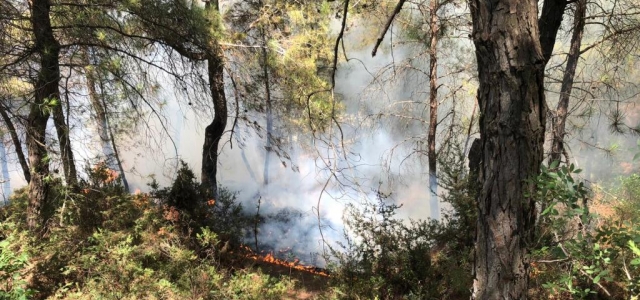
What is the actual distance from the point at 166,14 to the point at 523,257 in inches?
Result: 195

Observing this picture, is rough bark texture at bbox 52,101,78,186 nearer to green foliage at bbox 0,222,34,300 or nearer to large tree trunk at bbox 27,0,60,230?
large tree trunk at bbox 27,0,60,230

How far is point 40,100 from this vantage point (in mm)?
4387

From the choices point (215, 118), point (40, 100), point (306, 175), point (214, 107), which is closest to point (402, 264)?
point (306, 175)

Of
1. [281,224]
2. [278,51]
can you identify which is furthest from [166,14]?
[281,224]

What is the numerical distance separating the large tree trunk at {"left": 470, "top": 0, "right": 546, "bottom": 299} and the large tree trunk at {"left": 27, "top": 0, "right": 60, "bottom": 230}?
4.10m

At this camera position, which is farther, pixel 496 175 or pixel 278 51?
pixel 278 51

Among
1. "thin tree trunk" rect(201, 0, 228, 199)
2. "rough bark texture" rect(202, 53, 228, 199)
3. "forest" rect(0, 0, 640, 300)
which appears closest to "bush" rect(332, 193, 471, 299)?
"forest" rect(0, 0, 640, 300)

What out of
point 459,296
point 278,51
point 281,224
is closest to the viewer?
point 459,296

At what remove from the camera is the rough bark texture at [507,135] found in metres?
1.95

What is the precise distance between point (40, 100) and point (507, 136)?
4735 mm

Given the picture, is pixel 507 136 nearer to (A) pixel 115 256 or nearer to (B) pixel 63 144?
(A) pixel 115 256

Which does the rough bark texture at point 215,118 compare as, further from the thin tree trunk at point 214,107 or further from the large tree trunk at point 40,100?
the large tree trunk at point 40,100

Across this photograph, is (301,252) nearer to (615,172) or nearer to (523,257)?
(523,257)

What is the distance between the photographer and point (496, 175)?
2.11 m
